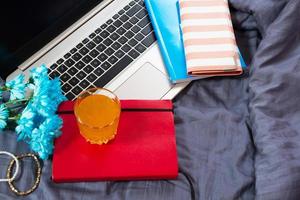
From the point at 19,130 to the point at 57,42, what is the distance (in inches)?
8.1

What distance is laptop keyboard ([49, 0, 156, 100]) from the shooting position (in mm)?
743

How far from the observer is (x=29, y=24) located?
69 centimetres

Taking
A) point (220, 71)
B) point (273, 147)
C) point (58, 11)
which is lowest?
point (273, 147)

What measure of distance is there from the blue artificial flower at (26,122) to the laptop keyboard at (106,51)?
0.09 m

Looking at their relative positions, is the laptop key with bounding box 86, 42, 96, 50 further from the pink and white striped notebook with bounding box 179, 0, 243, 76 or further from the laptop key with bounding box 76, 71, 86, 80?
the pink and white striped notebook with bounding box 179, 0, 243, 76

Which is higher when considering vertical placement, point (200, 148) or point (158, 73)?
point (158, 73)

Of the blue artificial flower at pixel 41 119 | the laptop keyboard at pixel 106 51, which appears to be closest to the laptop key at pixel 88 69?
the laptop keyboard at pixel 106 51

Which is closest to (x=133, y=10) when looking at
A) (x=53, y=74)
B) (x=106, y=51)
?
(x=106, y=51)

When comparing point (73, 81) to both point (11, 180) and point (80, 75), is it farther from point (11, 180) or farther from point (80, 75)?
point (11, 180)

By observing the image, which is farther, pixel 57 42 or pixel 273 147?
pixel 57 42

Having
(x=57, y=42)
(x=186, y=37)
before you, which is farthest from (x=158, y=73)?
(x=57, y=42)

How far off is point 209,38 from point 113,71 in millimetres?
195

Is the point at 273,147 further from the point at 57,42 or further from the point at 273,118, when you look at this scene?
the point at 57,42

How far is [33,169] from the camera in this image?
2.17 feet
